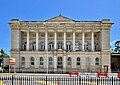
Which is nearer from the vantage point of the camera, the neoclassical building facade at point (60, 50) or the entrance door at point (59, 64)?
the neoclassical building facade at point (60, 50)

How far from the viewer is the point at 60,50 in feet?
240

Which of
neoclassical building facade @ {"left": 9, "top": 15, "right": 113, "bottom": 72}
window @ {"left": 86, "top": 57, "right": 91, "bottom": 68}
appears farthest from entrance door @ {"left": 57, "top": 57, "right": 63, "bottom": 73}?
window @ {"left": 86, "top": 57, "right": 91, "bottom": 68}

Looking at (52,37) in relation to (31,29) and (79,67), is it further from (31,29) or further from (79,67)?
(79,67)

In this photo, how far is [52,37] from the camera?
79250 mm

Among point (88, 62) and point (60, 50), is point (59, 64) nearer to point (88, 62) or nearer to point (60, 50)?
point (60, 50)

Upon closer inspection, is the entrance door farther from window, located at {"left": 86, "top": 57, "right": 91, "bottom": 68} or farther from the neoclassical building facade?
window, located at {"left": 86, "top": 57, "right": 91, "bottom": 68}

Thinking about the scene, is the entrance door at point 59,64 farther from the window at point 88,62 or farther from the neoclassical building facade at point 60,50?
the window at point 88,62

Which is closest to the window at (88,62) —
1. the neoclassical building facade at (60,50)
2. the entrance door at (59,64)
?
the neoclassical building facade at (60,50)

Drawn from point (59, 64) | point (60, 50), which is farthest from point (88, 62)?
point (60, 50)

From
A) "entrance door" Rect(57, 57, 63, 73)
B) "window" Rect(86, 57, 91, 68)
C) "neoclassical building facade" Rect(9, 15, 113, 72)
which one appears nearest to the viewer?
"neoclassical building facade" Rect(9, 15, 113, 72)

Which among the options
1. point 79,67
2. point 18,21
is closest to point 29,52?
point 18,21

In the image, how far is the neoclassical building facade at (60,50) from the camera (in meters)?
73.7

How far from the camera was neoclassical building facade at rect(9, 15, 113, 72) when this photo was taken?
73688 millimetres

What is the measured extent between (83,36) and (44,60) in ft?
44.6
